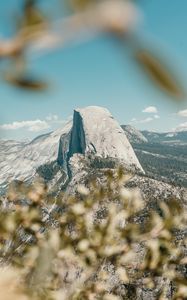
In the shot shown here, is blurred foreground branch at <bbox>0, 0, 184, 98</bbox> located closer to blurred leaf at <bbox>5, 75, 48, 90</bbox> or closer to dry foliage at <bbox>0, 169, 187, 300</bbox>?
blurred leaf at <bbox>5, 75, 48, 90</bbox>

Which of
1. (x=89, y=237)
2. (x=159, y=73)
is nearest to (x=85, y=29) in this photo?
(x=159, y=73)

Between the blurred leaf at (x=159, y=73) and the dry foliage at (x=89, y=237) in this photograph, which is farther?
the dry foliage at (x=89, y=237)

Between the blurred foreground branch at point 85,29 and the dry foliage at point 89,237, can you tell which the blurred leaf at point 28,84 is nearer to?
the blurred foreground branch at point 85,29

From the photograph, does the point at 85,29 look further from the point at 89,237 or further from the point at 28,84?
the point at 89,237

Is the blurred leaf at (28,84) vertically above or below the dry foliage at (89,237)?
above

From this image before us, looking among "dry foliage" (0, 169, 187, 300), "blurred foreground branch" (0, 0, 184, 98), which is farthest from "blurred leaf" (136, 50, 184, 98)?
"dry foliage" (0, 169, 187, 300)

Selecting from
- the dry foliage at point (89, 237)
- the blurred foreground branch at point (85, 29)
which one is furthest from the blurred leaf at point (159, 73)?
the dry foliage at point (89, 237)

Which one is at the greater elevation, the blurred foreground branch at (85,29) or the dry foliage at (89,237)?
the blurred foreground branch at (85,29)

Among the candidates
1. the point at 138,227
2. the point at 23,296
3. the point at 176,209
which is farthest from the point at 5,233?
the point at 23,296

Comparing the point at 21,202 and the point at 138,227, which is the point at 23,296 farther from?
the point at 21,202

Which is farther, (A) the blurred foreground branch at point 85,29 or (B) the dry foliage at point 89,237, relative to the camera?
(B) the dry foliage at point 89,237
